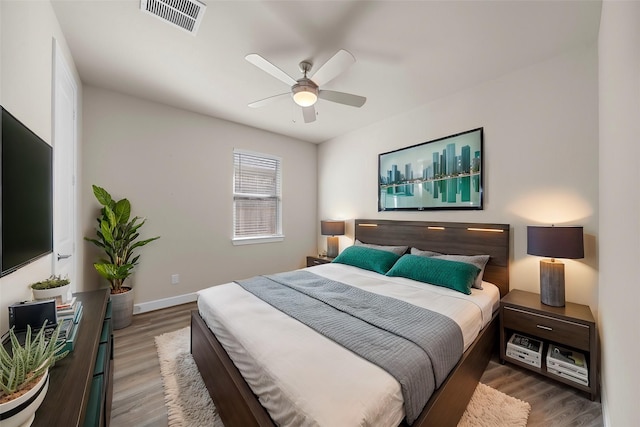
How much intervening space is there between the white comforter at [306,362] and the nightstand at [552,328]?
0.19 meters

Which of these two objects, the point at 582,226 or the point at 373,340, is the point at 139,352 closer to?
the point at 373,340

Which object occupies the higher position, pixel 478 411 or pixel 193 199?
pixel 193 199

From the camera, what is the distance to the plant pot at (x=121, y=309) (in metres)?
2.83

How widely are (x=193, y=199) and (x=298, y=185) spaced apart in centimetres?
187

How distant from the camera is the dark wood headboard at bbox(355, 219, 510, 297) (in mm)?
2641

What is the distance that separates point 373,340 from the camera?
1.47m

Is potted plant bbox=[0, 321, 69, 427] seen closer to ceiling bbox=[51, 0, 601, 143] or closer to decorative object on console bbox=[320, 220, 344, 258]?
ceiling bbox=[51, 0, 601, 143]

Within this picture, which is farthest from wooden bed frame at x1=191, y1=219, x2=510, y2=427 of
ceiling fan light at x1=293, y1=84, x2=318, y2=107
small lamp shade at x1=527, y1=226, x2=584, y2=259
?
ceiling fan light at x1=293, y1=84, x2=318, y2=107

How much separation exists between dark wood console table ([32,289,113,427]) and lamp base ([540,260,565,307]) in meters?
3.03

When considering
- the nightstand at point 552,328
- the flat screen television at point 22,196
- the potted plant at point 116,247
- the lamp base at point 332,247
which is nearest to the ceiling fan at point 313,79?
the flat screen television at point 22,196

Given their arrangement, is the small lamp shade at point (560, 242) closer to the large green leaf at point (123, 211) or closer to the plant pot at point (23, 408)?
the plant pot at point (23, 408)

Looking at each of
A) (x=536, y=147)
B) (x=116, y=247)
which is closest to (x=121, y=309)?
(x=116, y=247)

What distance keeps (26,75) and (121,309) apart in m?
2.45

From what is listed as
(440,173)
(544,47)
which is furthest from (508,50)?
(440,173)
